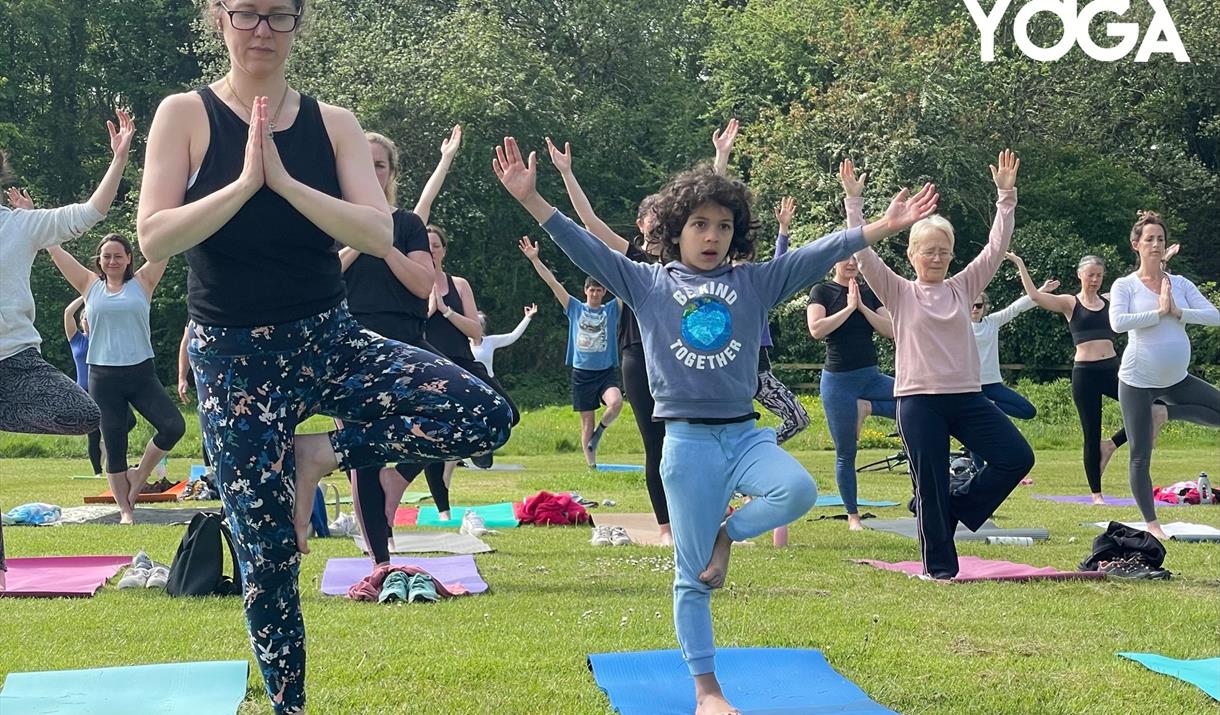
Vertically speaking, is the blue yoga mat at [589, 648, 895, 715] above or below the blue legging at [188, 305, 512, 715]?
below

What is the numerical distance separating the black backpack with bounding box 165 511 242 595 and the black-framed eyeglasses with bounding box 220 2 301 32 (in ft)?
12.7

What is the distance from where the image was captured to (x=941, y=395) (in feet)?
24.5

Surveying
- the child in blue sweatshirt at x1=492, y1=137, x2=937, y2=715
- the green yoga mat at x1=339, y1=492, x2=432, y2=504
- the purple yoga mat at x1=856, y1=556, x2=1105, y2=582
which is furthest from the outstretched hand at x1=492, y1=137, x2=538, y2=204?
the green yoga mat at x1=339, y1=492, x2=432, y2=504

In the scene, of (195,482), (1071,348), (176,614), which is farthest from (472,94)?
(176,614)

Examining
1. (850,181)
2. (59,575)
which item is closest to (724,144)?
(850,181)

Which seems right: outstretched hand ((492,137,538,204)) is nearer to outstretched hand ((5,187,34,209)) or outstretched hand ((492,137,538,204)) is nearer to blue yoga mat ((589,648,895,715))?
blue yoga mat ((589,648,895,715))

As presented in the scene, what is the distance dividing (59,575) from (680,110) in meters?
31.5

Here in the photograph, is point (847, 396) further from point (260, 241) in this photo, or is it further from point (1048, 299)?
point (260, 241)

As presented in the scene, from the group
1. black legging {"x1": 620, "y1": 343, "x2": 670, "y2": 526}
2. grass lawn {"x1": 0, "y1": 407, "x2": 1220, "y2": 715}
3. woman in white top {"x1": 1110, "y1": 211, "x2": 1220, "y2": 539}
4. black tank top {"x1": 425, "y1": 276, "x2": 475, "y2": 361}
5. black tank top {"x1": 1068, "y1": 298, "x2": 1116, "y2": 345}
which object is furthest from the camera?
black tank top {"x1": 1068, "y1": 298, "x2": 1116, "y2": 345}

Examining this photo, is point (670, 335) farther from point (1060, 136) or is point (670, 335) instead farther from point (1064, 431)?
point (1060, 136)

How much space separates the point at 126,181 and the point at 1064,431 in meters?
25.5

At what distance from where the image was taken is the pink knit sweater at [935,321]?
7449 mm

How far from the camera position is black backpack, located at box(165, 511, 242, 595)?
7.07 m

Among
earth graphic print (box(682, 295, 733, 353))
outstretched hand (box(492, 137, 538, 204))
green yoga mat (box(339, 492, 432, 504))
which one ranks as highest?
outstretched hand (box(492, 137, 538, 204))
